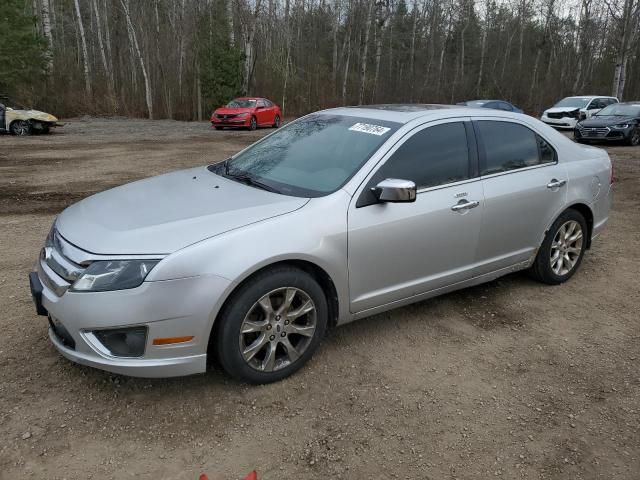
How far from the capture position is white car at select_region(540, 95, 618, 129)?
2216cm

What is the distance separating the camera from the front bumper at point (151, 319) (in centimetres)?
271

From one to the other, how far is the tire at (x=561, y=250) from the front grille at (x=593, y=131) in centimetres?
1420

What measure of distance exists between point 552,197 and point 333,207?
2.18 metres

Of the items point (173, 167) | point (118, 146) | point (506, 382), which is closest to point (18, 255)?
point (506, 382)

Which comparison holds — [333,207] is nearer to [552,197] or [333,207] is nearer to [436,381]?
[436,381]

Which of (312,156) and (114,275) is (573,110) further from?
(114,275)

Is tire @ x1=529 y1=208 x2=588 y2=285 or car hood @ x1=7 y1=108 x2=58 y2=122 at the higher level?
car hood @ x1=7 y1=108 x2=58 y2=122

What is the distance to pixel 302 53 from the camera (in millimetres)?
40875

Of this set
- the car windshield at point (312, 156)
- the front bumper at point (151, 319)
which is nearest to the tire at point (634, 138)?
the car windshield at point (312, 156)

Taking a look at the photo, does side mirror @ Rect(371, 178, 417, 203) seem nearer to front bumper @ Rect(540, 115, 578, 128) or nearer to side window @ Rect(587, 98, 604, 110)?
front bumper @ Rect(540, 115, 578, 128)

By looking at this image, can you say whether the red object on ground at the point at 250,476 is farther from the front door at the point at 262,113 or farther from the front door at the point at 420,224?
the front door at the point at 262,113

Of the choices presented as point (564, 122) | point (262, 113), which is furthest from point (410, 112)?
point (564, 122)

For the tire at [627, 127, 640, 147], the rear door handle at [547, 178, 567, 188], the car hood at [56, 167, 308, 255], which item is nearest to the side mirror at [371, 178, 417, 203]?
the car hood at [56, 167, 308, 255]

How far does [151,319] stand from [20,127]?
18.4 m
